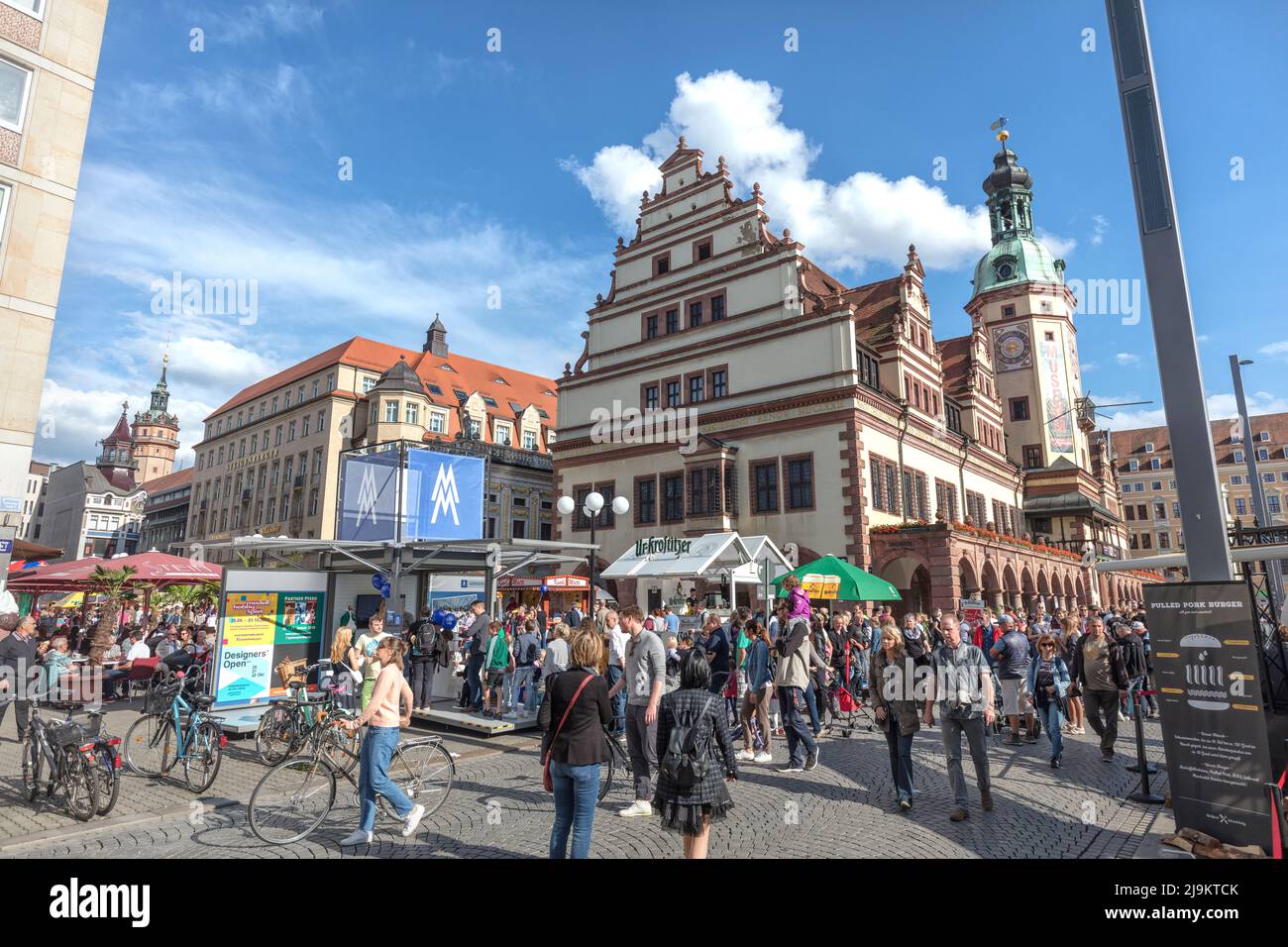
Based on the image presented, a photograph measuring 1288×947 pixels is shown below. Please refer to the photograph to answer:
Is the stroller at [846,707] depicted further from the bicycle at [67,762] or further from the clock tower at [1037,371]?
the clock tower at [1037,371]

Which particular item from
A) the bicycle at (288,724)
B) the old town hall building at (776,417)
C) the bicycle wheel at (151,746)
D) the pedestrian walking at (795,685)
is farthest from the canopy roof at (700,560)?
the bicycle wheel at (151,746)

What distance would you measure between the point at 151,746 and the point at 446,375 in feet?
185

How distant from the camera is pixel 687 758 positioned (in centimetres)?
509

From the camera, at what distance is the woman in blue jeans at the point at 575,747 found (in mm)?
5281

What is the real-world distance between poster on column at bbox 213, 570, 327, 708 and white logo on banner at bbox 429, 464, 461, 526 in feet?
11.7

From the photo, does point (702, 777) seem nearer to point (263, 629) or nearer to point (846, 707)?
point (846, 707)

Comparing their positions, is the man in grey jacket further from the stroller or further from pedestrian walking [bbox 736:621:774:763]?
the stroller

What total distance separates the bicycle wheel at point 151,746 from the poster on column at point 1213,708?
10.7 meters

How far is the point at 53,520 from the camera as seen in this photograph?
3100 inches

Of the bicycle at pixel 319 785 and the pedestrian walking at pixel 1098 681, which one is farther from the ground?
the pedestrian walking at pixel 1098 681

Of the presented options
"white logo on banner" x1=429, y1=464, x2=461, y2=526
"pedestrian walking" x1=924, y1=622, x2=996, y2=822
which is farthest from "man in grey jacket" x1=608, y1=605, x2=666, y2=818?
"white logo on banner" x1=429, y1=464, x2=461, y2=526

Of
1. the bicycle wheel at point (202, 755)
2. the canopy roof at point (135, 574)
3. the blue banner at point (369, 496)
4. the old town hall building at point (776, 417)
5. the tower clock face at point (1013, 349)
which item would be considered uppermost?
the tower clock face at point (1013, 349)

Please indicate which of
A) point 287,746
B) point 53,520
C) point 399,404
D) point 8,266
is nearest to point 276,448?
point 399,404

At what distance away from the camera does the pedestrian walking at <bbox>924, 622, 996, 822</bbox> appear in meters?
7.42
